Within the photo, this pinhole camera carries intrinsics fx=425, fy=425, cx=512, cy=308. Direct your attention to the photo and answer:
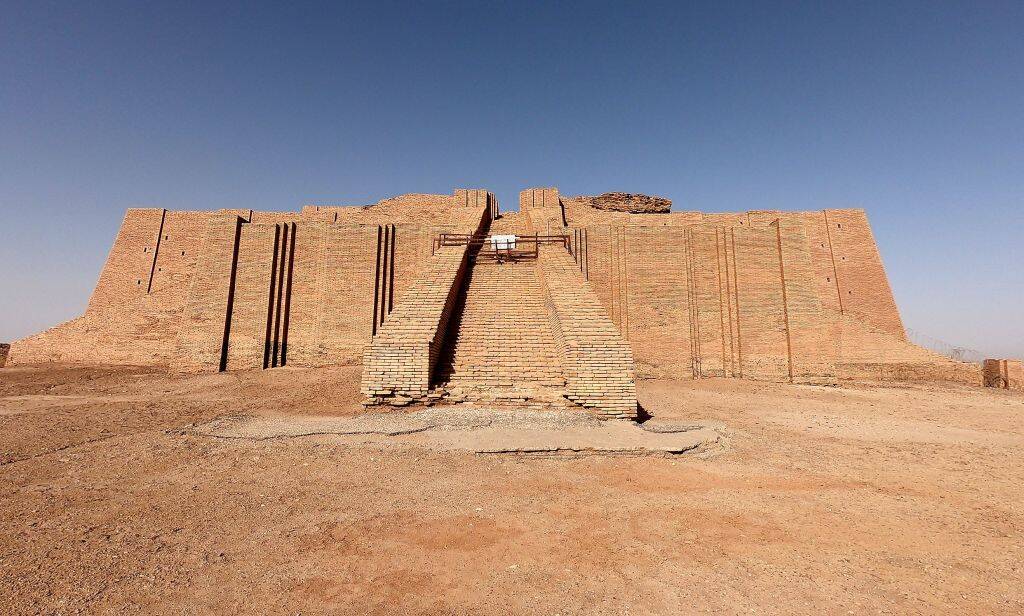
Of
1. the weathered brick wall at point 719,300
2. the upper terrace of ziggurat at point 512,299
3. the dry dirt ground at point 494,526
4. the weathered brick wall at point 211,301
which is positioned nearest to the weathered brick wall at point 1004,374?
the upper terrace of ziggurat at point 512,299

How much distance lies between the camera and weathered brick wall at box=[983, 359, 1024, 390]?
12.4 m

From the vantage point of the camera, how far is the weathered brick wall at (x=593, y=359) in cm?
513

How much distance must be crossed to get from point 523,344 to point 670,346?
19.8ft

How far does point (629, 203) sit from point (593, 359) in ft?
50.5

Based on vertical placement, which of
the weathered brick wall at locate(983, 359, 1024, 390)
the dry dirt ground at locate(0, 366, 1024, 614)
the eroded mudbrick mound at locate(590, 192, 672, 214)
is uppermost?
the eroded mudbrick mound at locate(590, 192, 672, 214)

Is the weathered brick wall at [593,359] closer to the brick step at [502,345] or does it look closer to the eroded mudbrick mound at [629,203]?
the brick step at [502,345]

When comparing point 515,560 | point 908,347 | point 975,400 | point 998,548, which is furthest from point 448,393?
point 908,347

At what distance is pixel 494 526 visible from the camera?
2646mm

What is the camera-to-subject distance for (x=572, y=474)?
356cm

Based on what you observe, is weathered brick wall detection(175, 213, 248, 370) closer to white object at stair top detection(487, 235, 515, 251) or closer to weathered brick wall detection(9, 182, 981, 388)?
weathered brick wall detection(9, 182, 981, 388)

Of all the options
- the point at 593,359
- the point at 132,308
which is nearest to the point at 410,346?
the point at 593,359

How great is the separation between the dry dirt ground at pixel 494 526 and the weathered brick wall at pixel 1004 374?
11574mm

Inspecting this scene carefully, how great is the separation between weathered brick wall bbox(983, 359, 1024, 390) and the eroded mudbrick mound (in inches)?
464

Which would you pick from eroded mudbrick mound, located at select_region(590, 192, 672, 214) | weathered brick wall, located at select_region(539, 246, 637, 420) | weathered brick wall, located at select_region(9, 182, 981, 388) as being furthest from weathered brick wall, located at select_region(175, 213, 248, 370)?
eroded mudbrick mound, located at select_region(590, 192, 672, 214)
